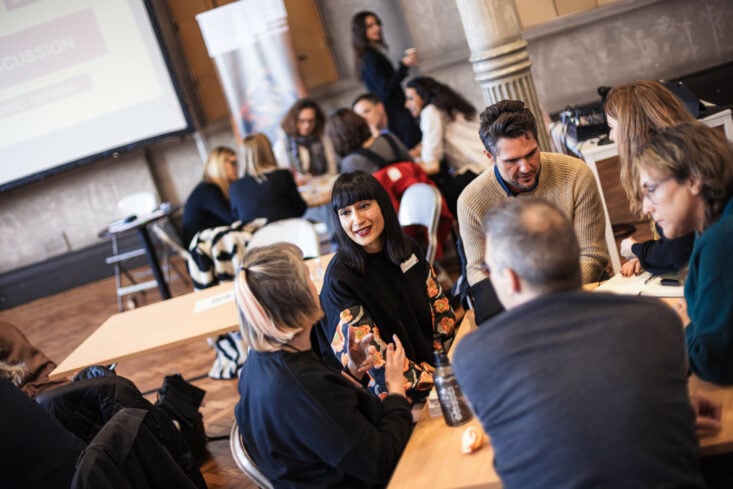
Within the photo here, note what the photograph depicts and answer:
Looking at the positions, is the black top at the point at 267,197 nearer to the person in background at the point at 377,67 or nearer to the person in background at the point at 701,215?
the person in background at the point at 377,67

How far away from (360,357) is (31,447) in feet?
3.82

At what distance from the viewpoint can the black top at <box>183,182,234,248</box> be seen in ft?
19.7

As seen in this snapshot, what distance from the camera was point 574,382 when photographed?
5.00 feet

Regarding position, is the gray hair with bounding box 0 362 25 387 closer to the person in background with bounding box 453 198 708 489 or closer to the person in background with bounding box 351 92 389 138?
the person in background with bounding box 453 198 708 489

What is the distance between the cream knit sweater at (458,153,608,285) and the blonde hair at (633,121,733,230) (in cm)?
96

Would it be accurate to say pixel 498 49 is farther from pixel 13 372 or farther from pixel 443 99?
pixel 13 372

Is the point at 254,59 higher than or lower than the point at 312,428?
higher

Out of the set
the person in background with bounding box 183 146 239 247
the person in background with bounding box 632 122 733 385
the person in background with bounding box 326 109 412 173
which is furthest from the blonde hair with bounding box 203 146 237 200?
the person in background with bounding box 632 122 733 385

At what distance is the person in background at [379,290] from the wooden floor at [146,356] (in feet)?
4.53

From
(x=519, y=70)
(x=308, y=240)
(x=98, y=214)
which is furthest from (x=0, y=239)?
(x=519, y=70)

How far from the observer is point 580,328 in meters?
1.54

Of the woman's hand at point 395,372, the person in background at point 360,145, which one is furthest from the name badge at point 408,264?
the person in background at point 360,145

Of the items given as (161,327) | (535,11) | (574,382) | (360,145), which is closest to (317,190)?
(360,145)

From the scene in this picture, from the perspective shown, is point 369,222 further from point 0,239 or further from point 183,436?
point 0,239
